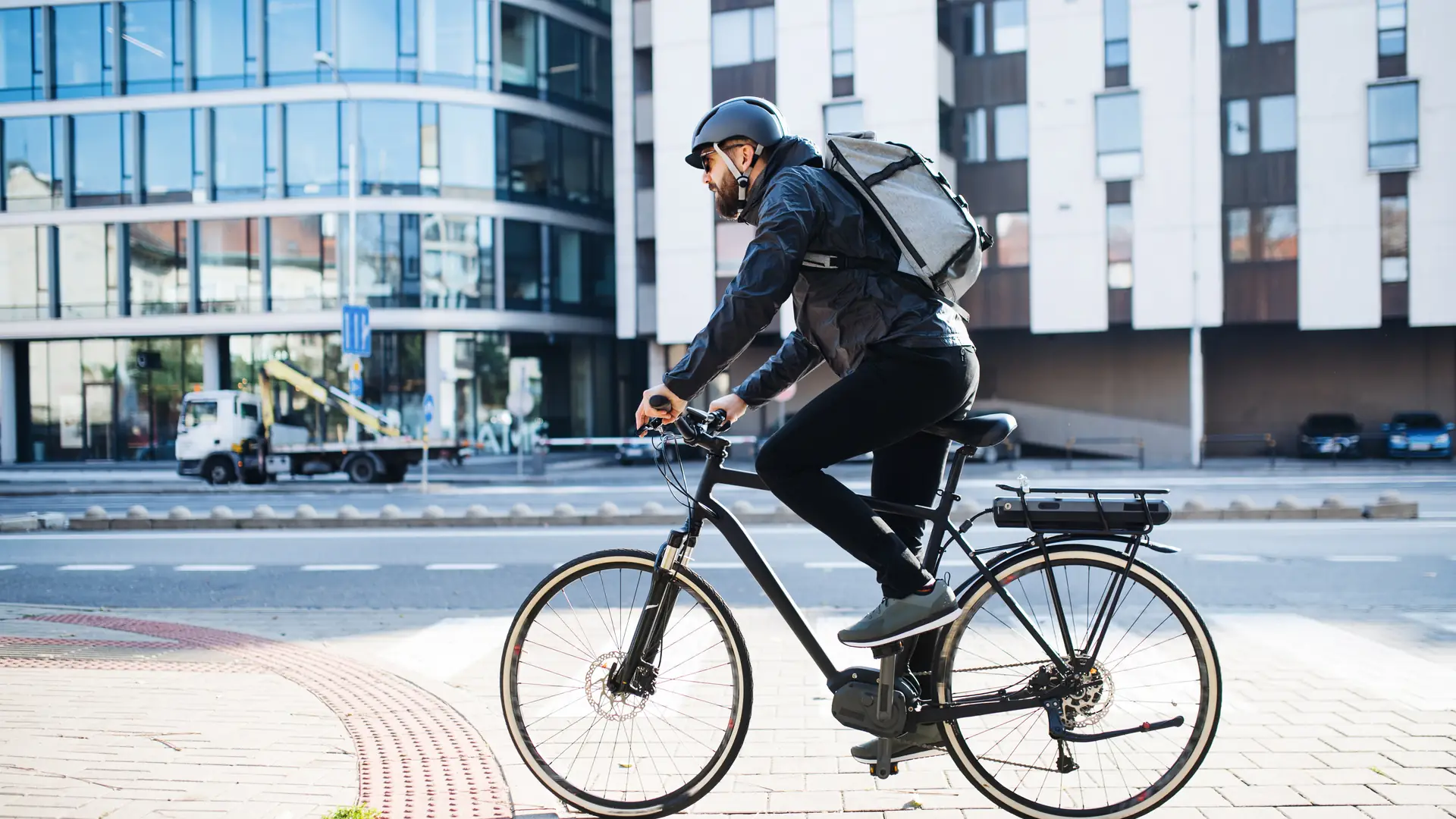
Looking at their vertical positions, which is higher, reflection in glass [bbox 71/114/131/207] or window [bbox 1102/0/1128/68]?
window [bbox 1102/0/1128/68]

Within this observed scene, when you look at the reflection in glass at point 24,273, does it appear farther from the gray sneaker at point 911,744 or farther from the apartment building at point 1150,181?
the gray sneaker at point 911,744

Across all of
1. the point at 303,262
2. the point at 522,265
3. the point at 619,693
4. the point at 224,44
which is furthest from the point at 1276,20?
the point at 224,44

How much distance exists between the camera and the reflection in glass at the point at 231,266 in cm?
3647

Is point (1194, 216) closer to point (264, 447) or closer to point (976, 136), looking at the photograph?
point (976, 136)

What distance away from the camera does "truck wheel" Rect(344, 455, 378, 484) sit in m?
26.3

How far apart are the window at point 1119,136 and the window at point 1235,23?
10.5ft

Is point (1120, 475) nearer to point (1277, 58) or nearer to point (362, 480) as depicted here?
point (1277, 58)

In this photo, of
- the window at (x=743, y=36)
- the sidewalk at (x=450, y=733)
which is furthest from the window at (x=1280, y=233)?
the sidewalk at (x=450, y=733)

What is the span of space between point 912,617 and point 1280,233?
3114 centimetres

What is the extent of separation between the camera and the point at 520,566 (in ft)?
31.2

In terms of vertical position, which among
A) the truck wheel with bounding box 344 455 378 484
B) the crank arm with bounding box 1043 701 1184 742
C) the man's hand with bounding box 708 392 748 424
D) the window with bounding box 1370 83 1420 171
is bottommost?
the truck wheel with bounding box 344 455 378 484

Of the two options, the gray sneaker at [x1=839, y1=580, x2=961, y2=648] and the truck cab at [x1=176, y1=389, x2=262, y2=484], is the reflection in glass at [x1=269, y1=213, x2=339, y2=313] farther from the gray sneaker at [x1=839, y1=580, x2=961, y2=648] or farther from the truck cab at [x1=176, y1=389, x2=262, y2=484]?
the gray sneaker at [x1=839, y1=580, x2=961, y2=648]

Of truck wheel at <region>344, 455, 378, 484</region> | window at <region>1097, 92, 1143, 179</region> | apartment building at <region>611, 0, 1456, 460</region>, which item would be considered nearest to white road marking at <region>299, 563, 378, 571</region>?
truck wheel at <region>344, 455, 378, 484</region>

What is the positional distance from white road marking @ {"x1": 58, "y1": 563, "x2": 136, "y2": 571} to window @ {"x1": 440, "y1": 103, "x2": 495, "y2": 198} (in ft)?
91.6
